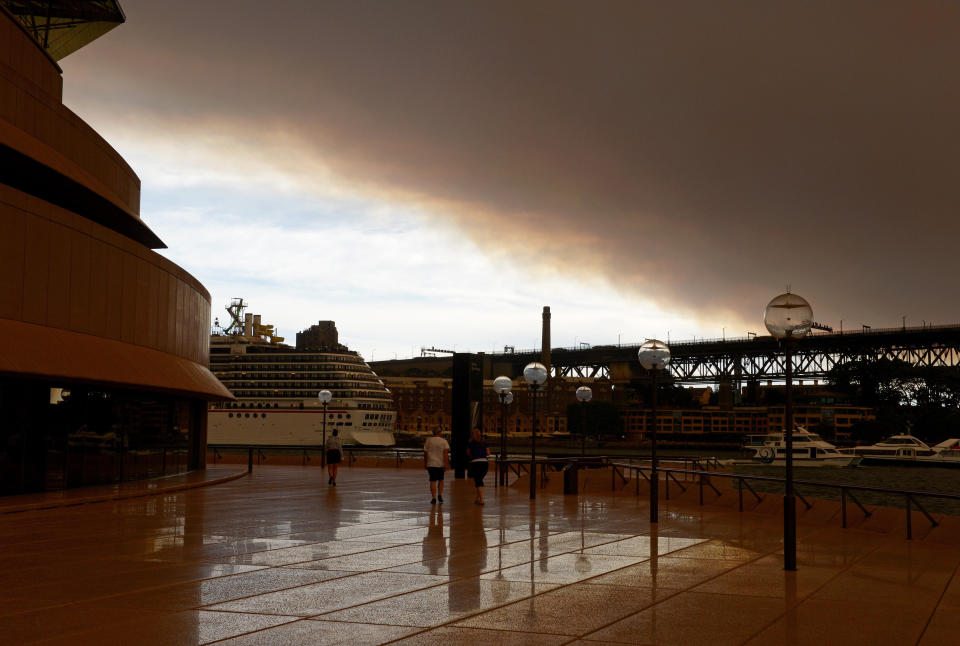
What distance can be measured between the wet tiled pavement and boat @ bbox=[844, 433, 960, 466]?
8890 centimetres

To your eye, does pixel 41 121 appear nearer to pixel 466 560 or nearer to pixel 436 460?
pixel 436 460

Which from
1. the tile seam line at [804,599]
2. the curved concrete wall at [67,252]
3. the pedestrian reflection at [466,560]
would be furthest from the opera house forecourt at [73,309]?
the tile seam line at [804,599]

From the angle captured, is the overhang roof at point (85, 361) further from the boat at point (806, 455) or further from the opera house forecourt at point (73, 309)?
the boat at point (806, 455)

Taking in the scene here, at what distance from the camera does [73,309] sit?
23.5m

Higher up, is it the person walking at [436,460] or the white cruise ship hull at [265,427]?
the person walking at [436,460]

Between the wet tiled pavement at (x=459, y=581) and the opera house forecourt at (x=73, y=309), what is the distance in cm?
472

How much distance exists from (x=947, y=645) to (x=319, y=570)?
6.72 metres

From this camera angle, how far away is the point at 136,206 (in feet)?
103

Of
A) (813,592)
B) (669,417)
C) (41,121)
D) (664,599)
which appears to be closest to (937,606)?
(813,592)

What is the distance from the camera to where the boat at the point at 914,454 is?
9631 centimetres

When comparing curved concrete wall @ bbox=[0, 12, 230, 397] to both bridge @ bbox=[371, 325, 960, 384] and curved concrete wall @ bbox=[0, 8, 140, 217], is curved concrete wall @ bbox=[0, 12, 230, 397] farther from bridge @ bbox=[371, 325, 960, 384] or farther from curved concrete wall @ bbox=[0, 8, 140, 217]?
bridge @ bbox=[371, 325, 960, 384]

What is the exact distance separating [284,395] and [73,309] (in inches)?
3704

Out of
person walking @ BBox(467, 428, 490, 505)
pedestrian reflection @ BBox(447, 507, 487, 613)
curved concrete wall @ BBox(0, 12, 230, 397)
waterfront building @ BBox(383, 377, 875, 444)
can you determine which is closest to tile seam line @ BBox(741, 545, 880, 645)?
pedestrian reflection @ BBox(447, 507, 487, 613)

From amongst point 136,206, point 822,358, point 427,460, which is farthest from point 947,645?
point 822,358
